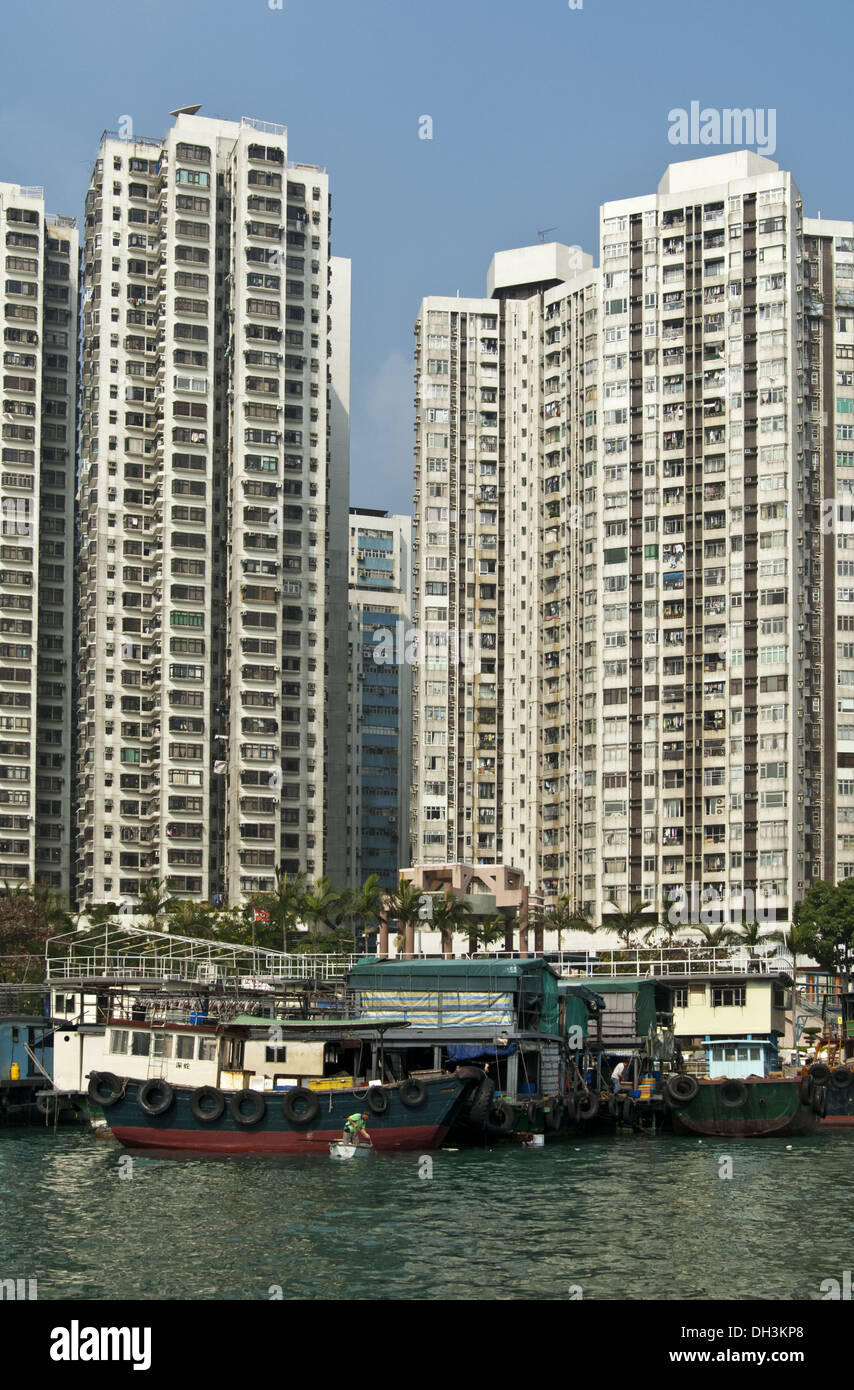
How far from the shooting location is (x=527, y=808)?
541 ft

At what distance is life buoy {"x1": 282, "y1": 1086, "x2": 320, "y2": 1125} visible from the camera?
61875 millimetres

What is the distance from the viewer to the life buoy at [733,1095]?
74.4 metres

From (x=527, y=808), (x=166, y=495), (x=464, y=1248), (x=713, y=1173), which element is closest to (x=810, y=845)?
(x=527, y=808)

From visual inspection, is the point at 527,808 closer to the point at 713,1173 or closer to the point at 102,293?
the point at 102,293

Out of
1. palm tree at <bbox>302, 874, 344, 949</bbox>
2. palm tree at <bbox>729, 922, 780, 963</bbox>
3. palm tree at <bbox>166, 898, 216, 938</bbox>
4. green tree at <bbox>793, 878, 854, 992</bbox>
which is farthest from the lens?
palm tree at <bbox>302, 874, 344, 949</bbox>

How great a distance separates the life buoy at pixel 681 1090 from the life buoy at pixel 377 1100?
17.9 m

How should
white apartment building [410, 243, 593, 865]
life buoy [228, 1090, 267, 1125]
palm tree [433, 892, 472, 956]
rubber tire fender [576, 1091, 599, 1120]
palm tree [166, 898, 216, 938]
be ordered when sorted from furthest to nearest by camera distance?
white apartment building [410, 243, 593, 865], palm tree [433, 892, 472, 956], palm tree [166, 898, 216, 938], rubber tire fender [576, 1091, 599, 1120], life buoy [228, 1090, 267, 1125]

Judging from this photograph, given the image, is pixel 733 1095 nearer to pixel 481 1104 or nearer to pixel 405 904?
pixel 481 1104

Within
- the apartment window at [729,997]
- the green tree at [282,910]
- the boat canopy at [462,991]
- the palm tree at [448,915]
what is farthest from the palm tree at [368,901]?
the boat canopy at [462,991]

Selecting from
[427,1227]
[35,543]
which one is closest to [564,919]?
[35,543]

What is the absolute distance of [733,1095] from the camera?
74562 mm

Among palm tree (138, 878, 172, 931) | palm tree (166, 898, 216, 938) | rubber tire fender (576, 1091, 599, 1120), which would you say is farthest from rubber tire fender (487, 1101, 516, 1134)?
palm tree (138, 878, 172, 931)

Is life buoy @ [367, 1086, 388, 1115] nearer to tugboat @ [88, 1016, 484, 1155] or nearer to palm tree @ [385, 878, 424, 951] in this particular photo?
tugboat @ [88, 1016, 484, 1155]

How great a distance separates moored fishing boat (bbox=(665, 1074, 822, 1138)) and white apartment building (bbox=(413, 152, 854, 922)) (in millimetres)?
68308
